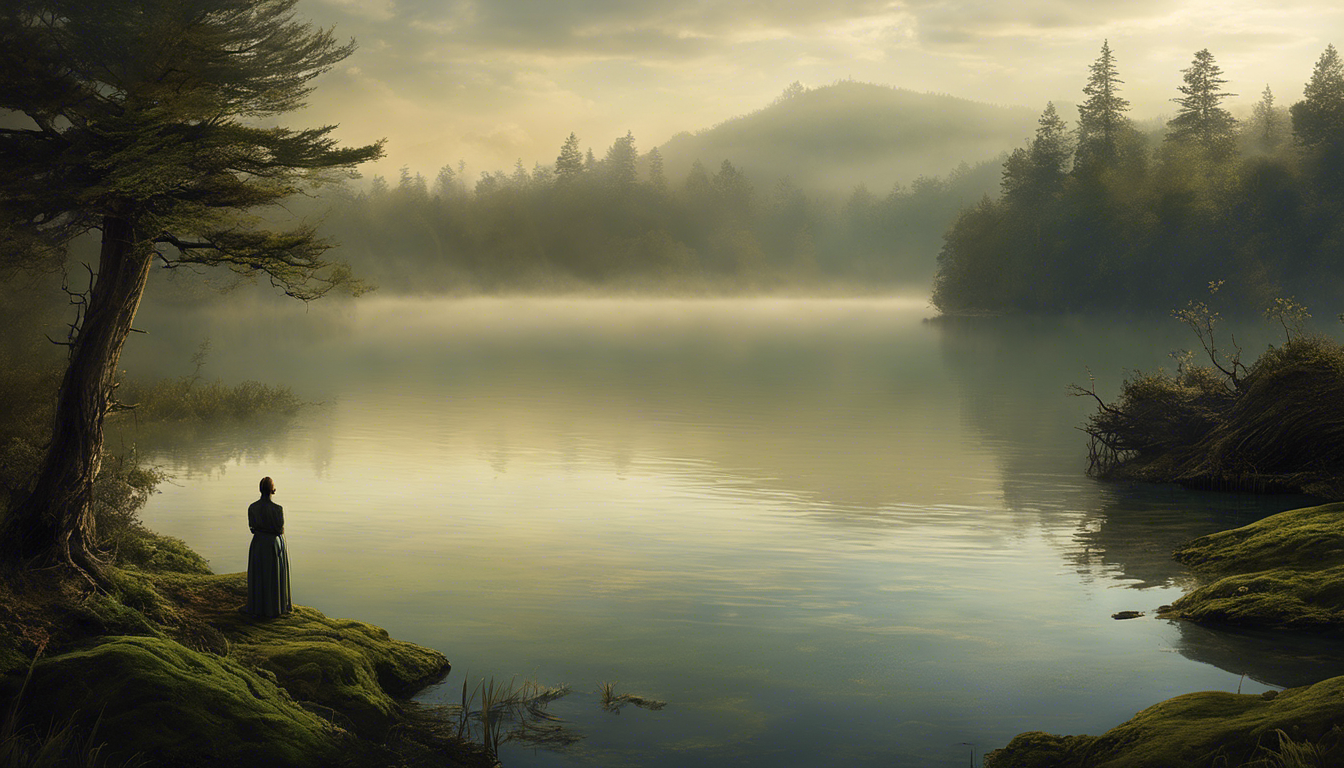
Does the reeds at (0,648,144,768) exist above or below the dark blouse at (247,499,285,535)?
below

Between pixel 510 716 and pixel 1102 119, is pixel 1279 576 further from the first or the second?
pixel 1102 119

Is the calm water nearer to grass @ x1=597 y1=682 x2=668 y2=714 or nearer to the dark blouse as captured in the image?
grass @ x1=597 y1=682 x2=668 y2=714

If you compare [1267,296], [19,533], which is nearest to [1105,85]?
[1267,296]

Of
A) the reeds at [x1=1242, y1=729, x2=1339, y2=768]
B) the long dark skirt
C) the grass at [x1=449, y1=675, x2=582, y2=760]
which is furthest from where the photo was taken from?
the long dark skirt

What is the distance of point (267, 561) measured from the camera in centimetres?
1301

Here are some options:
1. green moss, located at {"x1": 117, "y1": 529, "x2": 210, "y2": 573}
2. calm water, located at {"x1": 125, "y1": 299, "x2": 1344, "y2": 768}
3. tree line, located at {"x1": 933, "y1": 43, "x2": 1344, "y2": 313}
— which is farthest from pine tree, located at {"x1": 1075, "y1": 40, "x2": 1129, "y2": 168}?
green moss, located at {"x1": 117, "y1": 529, "x2": 210, "y2": 573}

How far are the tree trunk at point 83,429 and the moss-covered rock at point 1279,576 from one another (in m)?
14.6

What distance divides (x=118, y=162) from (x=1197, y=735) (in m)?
12.0

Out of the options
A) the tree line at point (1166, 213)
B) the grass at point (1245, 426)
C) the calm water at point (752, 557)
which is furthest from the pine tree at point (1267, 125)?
the grass at point (1245, 426)

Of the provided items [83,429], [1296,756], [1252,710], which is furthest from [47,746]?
[1252,710]

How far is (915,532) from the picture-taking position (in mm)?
23188

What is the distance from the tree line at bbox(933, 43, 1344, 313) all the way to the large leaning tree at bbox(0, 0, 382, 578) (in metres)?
101

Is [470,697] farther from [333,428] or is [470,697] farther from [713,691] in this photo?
[333,428]

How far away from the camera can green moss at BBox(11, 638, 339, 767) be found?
8992 millimetres
